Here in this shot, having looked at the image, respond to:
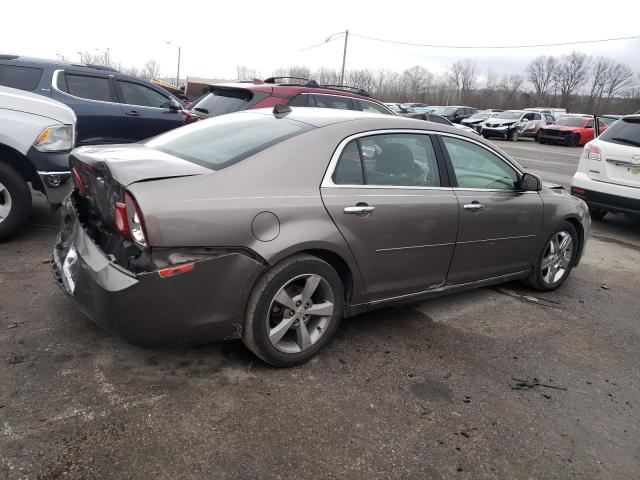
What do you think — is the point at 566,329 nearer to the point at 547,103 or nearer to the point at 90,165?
the point at 90,165

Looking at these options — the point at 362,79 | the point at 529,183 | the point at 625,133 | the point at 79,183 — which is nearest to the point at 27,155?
the point at 79,183

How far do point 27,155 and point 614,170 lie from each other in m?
7.13

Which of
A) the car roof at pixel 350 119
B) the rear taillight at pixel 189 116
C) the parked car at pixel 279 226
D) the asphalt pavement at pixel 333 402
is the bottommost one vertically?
the asphalt pavement at pixel 333 402

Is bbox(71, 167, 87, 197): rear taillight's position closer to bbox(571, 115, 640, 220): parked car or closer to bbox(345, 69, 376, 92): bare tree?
bbox(571, 115, 640, 220): parked car

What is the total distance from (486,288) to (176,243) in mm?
3266

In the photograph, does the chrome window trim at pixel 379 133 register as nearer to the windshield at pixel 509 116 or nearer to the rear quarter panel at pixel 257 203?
the rear quarter panel at pixel 257 203

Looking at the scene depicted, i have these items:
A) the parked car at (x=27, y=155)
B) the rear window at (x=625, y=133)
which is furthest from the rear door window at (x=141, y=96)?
the rear window at (x=625, y=133)

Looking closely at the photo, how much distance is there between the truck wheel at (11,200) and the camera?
4.69 meters

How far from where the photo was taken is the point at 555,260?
4852 millimetres

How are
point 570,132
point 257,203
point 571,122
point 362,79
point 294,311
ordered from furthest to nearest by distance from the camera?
point 362,79 → point 571,122 → point 570,132 → point 294,311 → point 257,203

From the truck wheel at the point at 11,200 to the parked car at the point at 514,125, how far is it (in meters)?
25.2

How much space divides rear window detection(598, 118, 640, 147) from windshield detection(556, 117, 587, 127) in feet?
68.1

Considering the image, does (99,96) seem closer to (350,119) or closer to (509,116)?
(350,119)

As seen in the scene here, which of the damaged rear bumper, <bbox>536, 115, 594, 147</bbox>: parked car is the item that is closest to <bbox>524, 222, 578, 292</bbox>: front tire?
the damaged rear bumper
